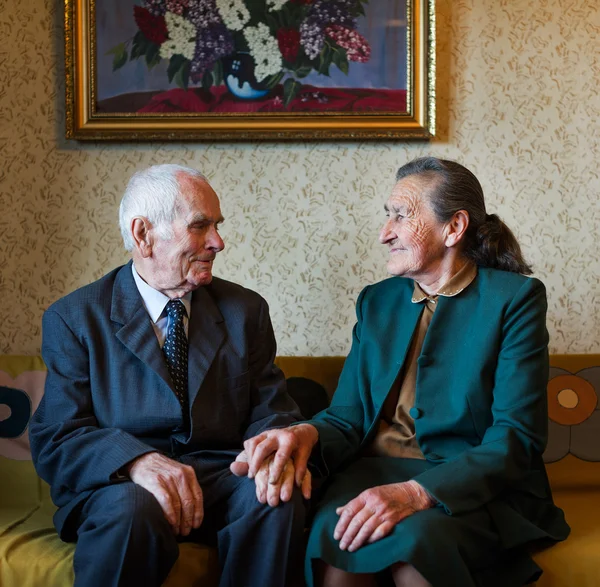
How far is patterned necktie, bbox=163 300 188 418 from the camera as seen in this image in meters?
2.13

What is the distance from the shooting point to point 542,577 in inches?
79.6

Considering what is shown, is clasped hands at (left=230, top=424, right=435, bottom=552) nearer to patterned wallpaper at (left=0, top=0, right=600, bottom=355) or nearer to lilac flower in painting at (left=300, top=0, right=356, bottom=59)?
patterned wallpaper at (left=0, top=0, right=600, bottom=355)

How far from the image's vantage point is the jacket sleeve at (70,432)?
194cm

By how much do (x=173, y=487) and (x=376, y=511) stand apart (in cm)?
47

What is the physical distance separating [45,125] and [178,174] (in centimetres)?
91

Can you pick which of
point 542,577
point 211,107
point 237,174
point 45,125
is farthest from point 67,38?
point 542,577

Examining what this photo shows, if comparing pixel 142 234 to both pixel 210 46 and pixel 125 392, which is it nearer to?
pixel 125 392

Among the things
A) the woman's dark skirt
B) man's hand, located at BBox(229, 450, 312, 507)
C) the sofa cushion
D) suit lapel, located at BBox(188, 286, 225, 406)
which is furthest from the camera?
suit lapel, located at BBox(188, 286, 225, 406)

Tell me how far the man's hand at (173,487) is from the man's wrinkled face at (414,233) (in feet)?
2.66

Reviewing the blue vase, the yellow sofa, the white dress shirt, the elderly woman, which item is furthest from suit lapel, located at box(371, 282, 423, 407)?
the blue vase

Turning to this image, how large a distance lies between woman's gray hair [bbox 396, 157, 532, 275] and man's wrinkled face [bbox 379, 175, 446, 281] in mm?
25

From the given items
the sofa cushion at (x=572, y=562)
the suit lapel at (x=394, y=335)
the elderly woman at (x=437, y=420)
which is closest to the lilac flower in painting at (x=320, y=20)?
the elderly woman at (x=437, y=420)

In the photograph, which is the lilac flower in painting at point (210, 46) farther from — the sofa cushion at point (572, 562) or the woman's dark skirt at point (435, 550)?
the sofa cushion at point (572, 562)

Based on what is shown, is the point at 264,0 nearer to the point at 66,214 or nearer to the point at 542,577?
the point at 66,214
